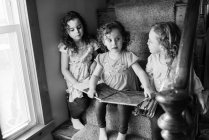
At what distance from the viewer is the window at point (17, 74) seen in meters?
1.66

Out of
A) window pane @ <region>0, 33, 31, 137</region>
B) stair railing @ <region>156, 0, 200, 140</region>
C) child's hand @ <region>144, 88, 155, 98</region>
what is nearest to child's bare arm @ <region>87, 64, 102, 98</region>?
child's hand @ <region>144, 88, 155, 98</region>

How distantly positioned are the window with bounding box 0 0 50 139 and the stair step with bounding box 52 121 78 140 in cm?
24

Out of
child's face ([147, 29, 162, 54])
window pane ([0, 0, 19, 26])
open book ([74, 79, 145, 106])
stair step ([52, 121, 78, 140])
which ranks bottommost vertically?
stair step ([52, 121, 78, 140])

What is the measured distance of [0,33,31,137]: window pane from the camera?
1664 millimetres

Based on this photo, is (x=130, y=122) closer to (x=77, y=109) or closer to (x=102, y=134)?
(x=102, y=134)

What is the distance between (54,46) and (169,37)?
3.17 feet

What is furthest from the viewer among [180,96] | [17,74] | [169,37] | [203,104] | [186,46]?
[17,74]

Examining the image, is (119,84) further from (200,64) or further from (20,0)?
(20,0)

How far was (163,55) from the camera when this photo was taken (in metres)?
1.77

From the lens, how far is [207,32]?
1938mm

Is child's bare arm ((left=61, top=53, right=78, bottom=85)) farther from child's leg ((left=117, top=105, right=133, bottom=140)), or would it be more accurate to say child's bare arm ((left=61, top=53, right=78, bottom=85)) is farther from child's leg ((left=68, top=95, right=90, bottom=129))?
child's leg ((left=117, top=105, right=133, bottom=140))

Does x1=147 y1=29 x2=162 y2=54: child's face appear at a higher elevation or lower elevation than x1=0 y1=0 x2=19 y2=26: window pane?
lower

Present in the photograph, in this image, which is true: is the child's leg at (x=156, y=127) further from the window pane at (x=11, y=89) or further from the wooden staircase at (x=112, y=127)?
the window pane at (x=11, y=89)

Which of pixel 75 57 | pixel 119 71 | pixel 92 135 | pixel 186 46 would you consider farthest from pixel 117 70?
pixel 186 46
